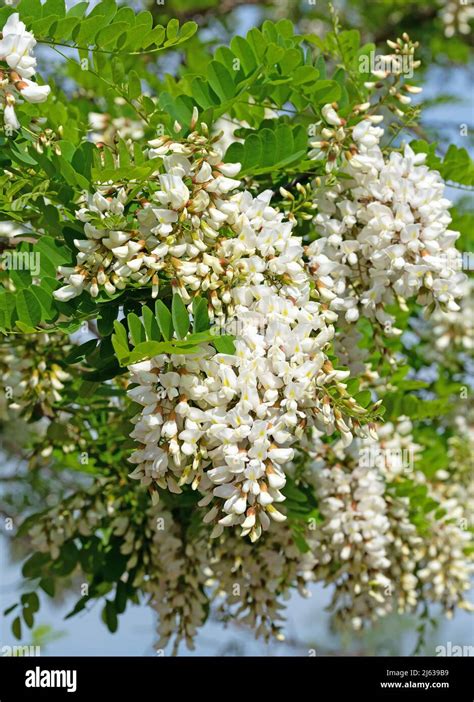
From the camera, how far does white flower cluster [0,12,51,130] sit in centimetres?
174

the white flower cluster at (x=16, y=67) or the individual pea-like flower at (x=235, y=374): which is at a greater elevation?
the white flower cluster at (x=16, y=67)

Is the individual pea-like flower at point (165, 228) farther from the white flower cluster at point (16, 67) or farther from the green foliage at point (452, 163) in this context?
the green foliage at point (452, 163)

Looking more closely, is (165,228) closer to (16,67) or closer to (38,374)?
(16,67)

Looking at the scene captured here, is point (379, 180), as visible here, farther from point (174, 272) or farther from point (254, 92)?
point (174, 272)

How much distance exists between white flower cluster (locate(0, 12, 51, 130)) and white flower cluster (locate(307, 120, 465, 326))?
623 millimetres

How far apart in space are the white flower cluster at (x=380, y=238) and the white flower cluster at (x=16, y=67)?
62cm

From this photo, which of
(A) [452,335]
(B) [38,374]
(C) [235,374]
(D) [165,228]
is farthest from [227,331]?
(A) [452,335]

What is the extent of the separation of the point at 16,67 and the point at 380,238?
29.5 inches

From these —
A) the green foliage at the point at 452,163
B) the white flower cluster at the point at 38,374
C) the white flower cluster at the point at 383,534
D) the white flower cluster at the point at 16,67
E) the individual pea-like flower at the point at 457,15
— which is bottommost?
the white flower cluster at the point at 383,534

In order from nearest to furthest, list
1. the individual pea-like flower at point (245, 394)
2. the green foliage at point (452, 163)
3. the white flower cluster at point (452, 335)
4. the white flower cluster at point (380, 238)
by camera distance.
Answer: the individual pea-like flower at point (245, 394), the white flower cluster at point (380, 238), the green foliage at point (452, 163), the white flower cluster at point (452, 335)

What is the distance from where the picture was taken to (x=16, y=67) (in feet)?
5.76

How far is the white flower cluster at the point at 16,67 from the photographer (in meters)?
1.74

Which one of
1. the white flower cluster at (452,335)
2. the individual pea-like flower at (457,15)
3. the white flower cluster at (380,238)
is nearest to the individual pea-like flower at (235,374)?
the white flower cluster at (380,238)
